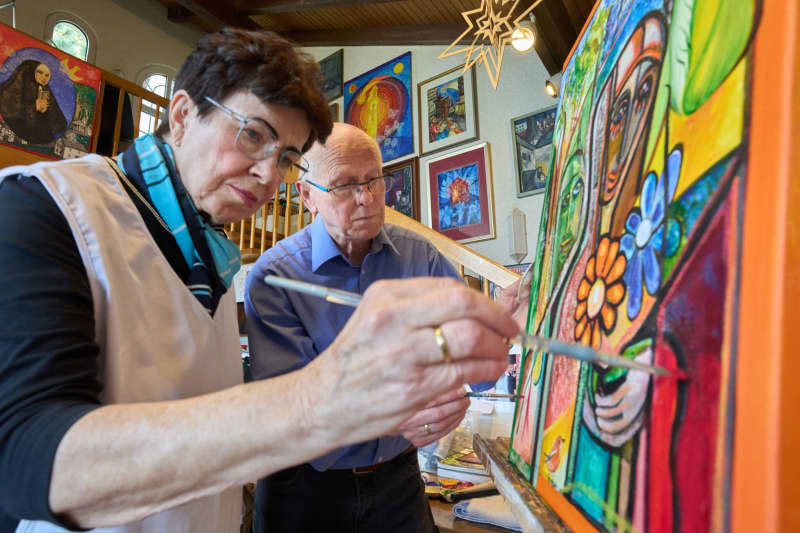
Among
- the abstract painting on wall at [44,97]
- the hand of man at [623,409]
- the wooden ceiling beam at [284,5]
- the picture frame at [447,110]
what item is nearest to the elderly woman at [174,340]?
the hand of man at [623,409]

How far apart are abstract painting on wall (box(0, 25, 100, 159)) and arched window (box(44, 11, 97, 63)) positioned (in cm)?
233

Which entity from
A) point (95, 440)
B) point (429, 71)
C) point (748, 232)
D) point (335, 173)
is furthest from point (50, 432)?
point (429, 71)

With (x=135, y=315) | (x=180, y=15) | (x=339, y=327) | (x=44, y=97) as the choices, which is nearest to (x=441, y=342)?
(x=135, y=315)

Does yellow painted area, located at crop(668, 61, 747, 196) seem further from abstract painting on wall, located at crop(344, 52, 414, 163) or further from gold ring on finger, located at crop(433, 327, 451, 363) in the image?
abstract painting on wall, located at crop(344, 52, 414, 163)

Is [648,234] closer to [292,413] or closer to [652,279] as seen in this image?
[652,279]

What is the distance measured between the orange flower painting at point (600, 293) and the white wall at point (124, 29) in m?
7.17

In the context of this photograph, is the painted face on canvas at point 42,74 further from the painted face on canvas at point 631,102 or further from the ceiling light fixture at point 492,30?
the painted face on canvas at point 631,102

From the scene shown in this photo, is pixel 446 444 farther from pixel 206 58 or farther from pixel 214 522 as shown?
pixel 206 58

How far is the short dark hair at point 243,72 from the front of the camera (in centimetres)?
85

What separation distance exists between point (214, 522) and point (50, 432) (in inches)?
18.9

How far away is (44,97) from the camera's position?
12.1 ft

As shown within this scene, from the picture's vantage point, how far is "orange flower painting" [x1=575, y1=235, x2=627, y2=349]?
63cm

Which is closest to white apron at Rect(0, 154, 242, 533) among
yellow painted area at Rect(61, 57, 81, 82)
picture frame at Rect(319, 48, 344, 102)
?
yellow painted area at Rect(61, 57, 81, 82)

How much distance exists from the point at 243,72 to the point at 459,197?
172 inches
